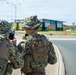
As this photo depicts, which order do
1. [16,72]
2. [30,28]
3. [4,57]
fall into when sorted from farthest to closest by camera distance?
[16,72] → [30,28] → [4,57]

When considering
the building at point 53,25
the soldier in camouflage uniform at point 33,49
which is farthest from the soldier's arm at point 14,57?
the building at point 53,25

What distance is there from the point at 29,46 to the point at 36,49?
0.14 m

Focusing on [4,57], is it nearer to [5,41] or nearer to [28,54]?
[5,41]

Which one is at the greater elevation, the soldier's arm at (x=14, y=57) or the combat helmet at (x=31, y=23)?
the combat helmet at (x=31, y=23)

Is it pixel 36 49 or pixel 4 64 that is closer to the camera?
pixel 4 64

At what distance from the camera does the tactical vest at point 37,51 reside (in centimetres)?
625

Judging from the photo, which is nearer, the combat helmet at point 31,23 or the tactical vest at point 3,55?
the tactical vest at point 3,55

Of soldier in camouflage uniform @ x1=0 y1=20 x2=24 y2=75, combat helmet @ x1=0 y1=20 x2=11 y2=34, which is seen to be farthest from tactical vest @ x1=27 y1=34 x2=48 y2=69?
combat helmet @ x1=0 y1=20 x2=11 y2=34

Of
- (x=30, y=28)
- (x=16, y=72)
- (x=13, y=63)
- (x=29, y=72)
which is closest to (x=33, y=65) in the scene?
(x=29, y=72)

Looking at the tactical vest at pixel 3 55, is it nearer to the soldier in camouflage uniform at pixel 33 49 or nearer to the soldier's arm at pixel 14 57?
the soldier's arm at pixel 14 57

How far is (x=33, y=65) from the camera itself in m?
6.27

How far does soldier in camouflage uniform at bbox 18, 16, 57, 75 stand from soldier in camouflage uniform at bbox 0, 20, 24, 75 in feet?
3.10

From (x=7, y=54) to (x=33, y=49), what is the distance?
55.1 inches

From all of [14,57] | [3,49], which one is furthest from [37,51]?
[3,49]
